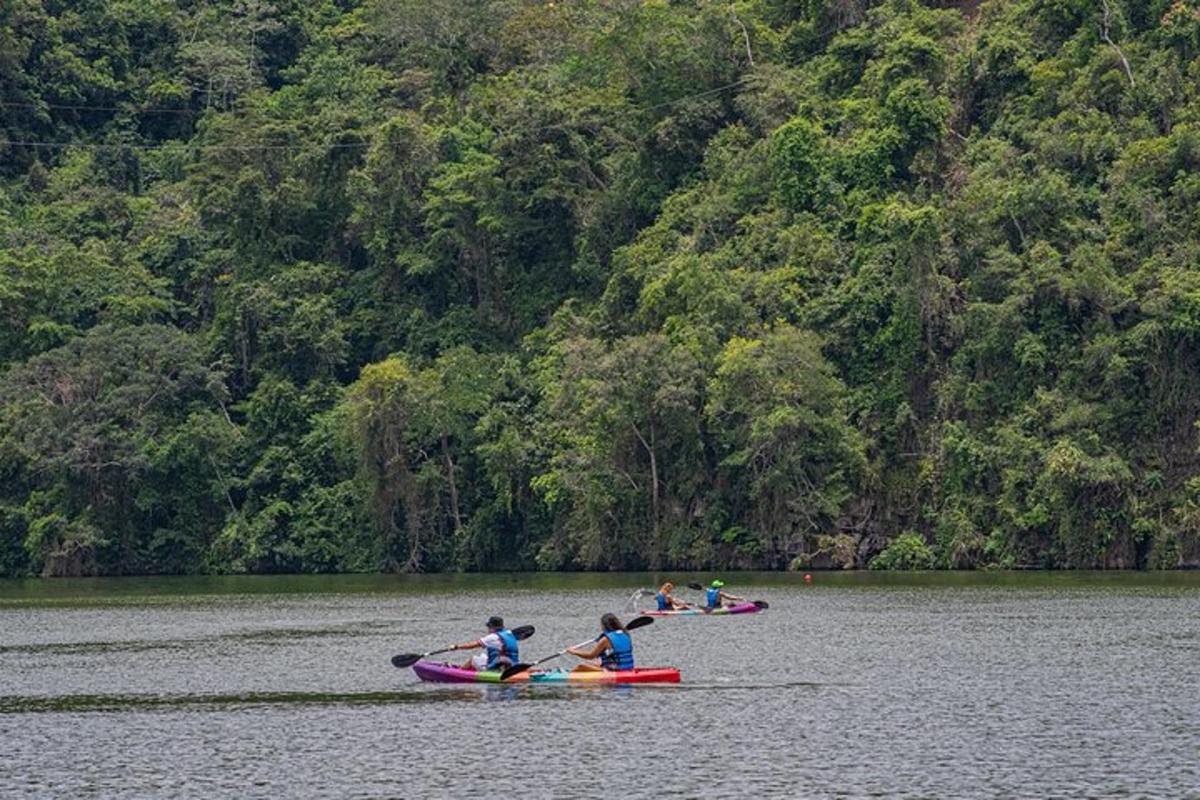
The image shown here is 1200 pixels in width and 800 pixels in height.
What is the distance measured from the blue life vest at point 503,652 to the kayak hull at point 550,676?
165 millimetres

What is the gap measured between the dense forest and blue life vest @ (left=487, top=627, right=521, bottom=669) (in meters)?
31.2

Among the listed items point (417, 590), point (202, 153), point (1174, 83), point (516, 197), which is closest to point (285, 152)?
point (202, 153)

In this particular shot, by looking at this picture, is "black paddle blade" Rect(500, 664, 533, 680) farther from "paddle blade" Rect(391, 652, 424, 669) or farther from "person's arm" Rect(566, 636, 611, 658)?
"paddle blade" Rect(391, 652, 424, 669)

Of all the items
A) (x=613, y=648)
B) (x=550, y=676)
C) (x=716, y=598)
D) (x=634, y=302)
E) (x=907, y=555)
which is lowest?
(x=550, y=676)

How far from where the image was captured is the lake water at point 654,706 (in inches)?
1029

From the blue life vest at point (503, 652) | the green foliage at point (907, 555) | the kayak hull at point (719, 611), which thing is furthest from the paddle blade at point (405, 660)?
the green foliage at point (907, 555)

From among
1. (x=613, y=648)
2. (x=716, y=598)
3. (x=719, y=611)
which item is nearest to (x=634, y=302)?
(x=716, y=598)

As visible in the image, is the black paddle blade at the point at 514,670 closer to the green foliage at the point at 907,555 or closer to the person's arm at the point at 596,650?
the person's arm at the point at 596,650

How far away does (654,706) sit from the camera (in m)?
32.9

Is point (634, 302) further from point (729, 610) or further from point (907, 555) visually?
point (729, 610)

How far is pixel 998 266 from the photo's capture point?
69438 millimetres

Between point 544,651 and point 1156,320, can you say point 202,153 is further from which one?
point 544,651

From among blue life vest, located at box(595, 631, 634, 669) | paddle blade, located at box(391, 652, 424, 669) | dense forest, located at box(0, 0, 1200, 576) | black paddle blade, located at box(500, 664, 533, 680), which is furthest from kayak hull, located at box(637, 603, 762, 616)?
dense forest, located at box(0, 0, 1200, 576)

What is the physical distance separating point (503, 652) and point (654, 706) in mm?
4728
